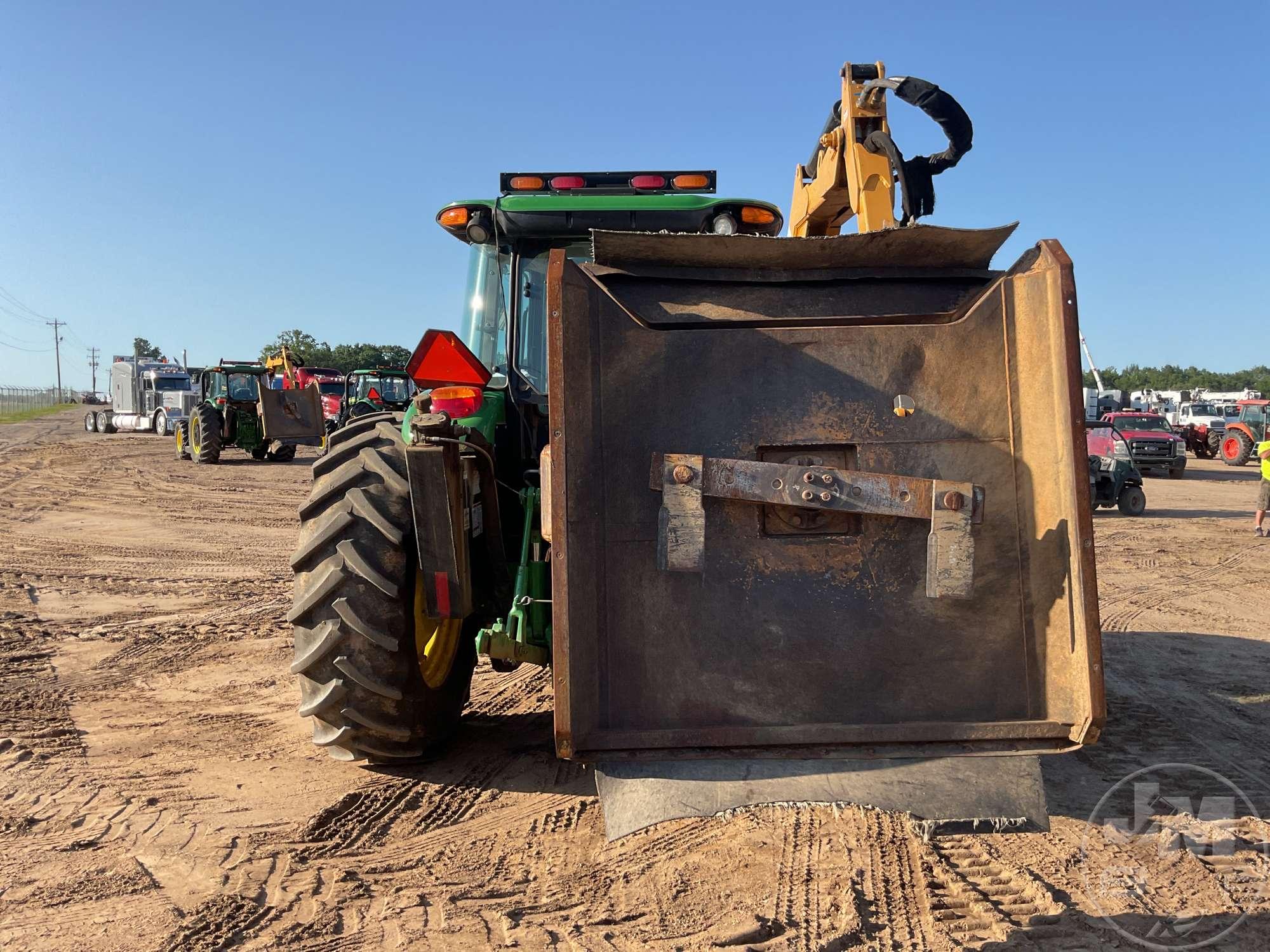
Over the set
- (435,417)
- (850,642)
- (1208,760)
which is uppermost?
(435,417)

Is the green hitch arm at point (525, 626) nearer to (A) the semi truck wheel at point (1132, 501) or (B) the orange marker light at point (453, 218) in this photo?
(B) the orange marker light at point (453, 218)

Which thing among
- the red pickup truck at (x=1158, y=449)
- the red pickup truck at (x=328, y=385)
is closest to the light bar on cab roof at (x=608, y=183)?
the red pickup truck at (x=1158, y=449)

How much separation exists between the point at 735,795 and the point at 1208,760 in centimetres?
232

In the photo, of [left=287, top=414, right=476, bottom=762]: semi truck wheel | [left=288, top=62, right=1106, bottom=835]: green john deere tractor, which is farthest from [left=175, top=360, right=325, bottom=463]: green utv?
[left=288, top=62, right=1106, bottom=835]: green john deere tractor

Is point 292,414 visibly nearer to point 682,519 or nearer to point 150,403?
point 150,403

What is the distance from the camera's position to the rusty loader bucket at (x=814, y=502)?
2906mm

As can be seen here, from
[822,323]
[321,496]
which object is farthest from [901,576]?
[321,496]

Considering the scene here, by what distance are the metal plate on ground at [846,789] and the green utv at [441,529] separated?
0.68 meters

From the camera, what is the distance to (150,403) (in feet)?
105

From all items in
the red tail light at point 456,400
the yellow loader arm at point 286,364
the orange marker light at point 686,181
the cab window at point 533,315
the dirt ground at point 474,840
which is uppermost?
the yellow loader arm at point 286,364

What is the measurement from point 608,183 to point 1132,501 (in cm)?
1280

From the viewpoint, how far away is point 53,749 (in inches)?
155

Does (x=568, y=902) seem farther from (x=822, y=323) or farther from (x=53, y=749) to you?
(x=53, y=749)

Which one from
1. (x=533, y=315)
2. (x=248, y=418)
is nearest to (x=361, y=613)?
(x=533, y=315)
